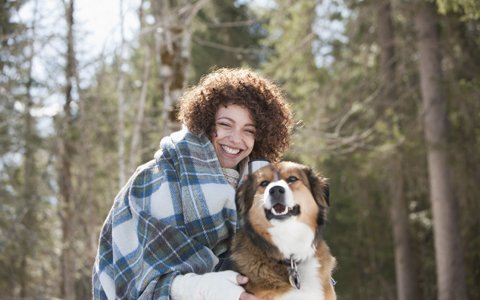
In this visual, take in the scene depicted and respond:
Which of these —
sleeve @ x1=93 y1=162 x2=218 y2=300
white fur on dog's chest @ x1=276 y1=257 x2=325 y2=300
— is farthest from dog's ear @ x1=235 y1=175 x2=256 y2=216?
white fur on dog's chest @ x1=276 y1=257 x2=325 y2=300

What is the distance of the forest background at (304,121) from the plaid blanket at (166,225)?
3.91 meters

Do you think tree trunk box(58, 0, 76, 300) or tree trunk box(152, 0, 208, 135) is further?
tree trunk box(58, 0, 76, 300)

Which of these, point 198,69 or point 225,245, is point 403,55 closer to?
point 198,69

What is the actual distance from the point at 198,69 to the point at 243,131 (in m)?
16.3

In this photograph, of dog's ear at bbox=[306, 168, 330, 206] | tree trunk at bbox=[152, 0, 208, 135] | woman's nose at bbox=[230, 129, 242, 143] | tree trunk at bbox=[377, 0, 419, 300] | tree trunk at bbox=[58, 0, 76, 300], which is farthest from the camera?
tree trunk at bbox=[377, 0, 419, 300]

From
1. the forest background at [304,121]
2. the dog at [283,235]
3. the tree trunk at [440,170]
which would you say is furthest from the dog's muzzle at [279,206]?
the tree trunk at [440,170]

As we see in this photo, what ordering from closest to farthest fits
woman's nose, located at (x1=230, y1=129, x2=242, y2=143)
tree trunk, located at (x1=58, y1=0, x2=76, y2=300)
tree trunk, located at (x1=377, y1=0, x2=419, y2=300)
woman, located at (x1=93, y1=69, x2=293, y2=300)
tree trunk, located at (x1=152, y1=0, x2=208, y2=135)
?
woman, located at (x1=93, y1=69, x2=293, y2=300) < woman's nose, located at (x1=230, y1=129, x2=242, y2=143) < tree trunk, located at (x1=152, y1=0, x2=208, y2=135) < tree trunk, located at (x1=58, y1=0, x2=76, y2=300) < tree trunk, located at (x1=377, y1=0, x2=419, y2=300)

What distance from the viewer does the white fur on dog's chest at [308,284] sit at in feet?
10.0

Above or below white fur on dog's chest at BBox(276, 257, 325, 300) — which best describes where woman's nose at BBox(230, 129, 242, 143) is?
above

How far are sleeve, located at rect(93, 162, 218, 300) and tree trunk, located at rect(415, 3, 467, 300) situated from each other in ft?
31.1

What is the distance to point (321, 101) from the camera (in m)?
12.4

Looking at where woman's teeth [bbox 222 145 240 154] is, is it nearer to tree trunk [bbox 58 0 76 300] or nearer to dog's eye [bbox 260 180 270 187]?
dog's eye [bbox 260 180 270 187]

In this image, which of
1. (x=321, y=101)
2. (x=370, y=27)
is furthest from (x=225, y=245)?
(x=370, y=27)

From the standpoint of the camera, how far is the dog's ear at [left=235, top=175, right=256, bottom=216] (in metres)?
3.17
